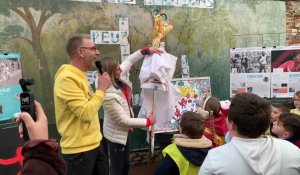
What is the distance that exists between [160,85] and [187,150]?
A: 1.87m

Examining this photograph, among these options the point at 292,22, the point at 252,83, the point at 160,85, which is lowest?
the point at 252,83

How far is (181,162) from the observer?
2.95 metres

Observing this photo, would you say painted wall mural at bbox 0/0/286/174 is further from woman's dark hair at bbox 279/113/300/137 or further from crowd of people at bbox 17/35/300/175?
woman's dark hair at bbox 279/113/300/137

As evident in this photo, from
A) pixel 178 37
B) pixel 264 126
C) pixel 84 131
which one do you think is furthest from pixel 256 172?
pixel 178 37

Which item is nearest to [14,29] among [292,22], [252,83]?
[252,83]

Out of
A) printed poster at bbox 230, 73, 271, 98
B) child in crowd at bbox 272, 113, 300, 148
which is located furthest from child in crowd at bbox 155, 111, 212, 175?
printed poster at bbox 230, 73, 271, 98

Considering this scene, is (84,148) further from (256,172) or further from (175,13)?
(175,13)

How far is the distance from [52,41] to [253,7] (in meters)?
3.95

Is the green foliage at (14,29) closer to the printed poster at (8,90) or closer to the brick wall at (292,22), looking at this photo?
the printed poster at (8,90)

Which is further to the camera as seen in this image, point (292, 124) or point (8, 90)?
point (8, 90)

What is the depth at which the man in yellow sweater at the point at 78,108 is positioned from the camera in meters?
3.11

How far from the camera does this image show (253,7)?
24.2ft

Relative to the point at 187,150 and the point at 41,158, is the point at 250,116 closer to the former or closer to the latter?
the point at 187,150

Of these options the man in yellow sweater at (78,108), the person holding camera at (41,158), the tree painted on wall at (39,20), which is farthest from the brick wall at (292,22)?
the person holding camera at (41,158)
